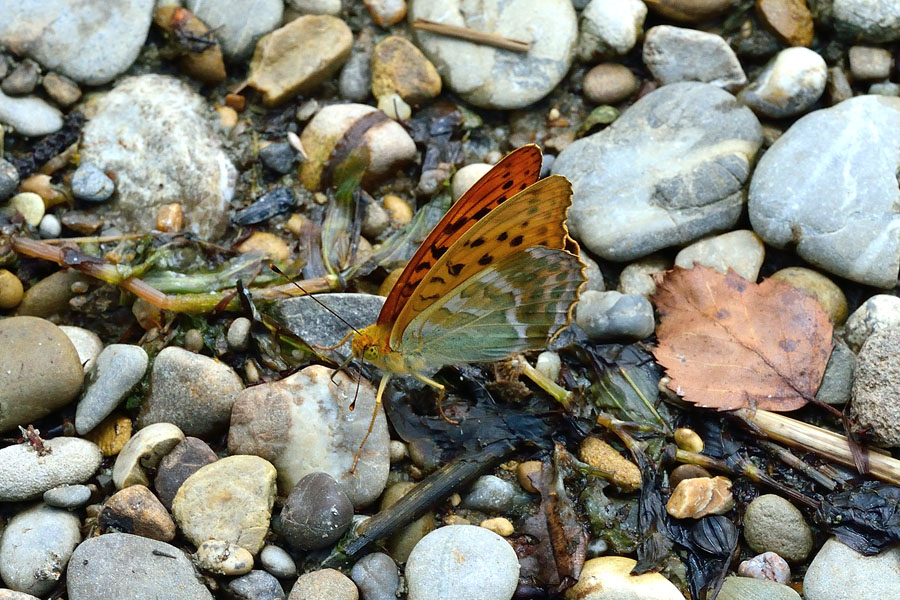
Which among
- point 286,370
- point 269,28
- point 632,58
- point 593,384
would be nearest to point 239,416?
point 286,370

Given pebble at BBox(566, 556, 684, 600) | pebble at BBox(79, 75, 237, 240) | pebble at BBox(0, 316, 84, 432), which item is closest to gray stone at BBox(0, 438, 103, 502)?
pebble at BBox(0, 316, 84, 432)

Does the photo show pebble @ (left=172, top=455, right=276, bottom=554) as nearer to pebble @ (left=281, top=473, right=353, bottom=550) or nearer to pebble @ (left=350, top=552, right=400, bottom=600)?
pebble @ (left=281, top=473, right=353, bottom=550)

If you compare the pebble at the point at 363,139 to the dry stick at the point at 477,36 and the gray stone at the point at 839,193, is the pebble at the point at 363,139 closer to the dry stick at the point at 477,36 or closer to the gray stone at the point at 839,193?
the dry stick at the point at 477,36

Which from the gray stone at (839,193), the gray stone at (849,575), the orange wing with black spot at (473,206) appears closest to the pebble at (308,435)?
the orange wing with black spot at (473,206)

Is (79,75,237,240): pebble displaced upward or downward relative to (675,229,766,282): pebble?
upward

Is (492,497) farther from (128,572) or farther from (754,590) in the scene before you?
(128,572)
